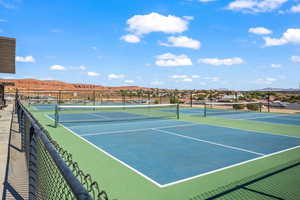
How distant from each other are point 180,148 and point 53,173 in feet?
17.5

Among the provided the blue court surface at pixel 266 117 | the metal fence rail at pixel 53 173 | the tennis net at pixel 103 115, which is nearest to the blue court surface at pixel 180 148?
the metal fence rail at pixel 53 173

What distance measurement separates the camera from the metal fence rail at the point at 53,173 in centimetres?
113

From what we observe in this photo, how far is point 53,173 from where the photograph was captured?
209 cm

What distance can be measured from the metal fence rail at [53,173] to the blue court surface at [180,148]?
2141mm

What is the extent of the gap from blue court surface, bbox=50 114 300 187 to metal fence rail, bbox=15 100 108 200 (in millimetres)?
2141

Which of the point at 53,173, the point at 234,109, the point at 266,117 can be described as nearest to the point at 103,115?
the point at 266,117

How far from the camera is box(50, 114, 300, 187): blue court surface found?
5188 millimetres

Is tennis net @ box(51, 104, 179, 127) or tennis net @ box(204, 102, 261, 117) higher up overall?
tennis net @ box(204, 102, 261, 117)

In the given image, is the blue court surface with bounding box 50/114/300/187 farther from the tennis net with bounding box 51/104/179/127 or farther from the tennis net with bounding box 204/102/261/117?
the tennis net with bounding box 204/102/261/117

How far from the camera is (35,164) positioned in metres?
3.36

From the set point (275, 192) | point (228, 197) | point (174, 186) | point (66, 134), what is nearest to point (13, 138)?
point (66, 134)

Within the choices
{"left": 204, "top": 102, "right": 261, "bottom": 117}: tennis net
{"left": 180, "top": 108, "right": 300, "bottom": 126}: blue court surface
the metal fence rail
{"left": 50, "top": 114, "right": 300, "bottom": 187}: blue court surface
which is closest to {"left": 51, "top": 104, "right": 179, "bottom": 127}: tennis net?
{"left": 204, "top": 102, "right": 261, "bottom": 117}: tennis net

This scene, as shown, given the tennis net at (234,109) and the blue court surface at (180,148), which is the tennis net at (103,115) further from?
the blue court surface at (180,148)

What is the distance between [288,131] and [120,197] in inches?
359
